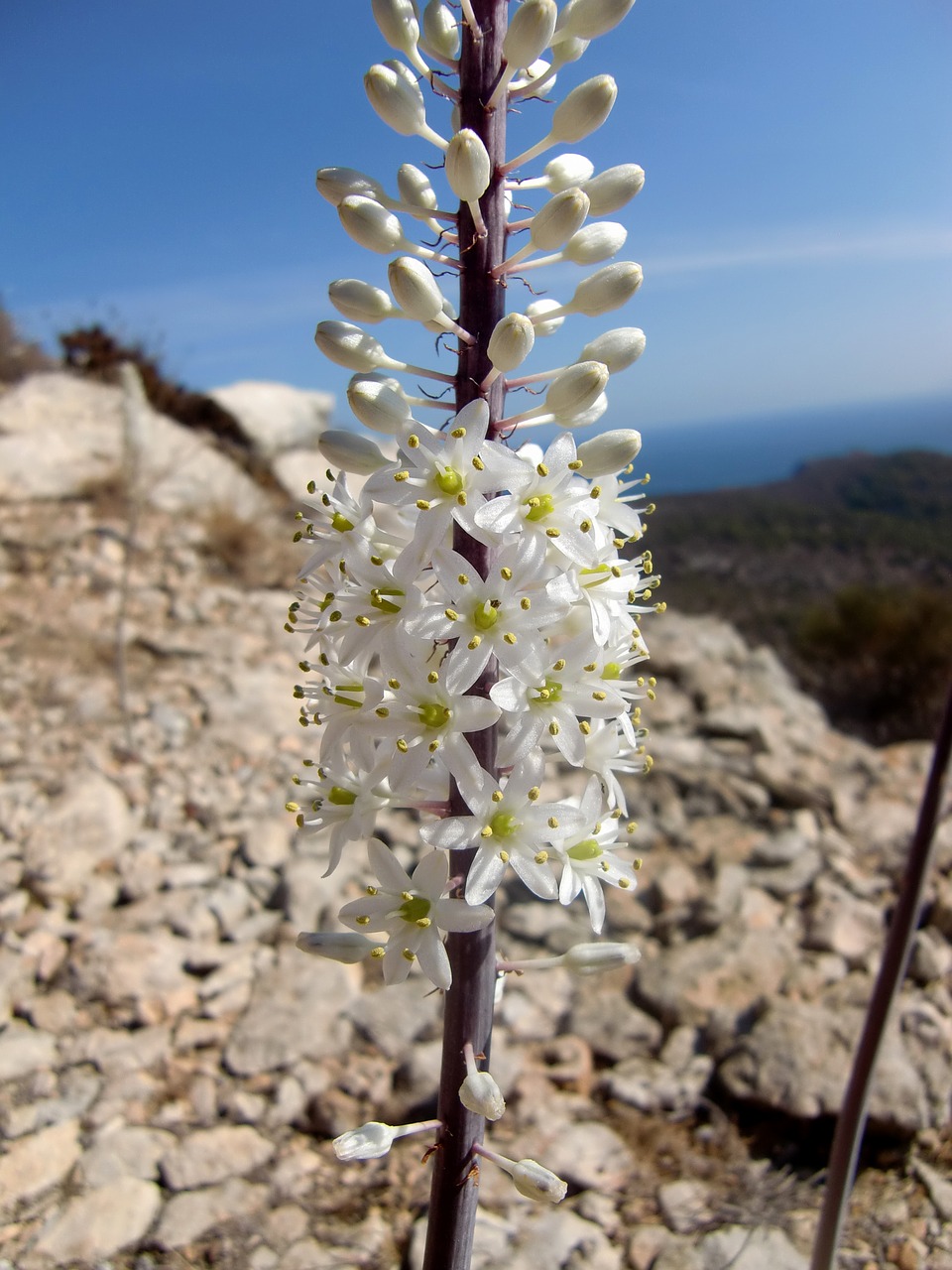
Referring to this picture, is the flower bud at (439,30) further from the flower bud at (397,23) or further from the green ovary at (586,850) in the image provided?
the green ovary at (586,850)

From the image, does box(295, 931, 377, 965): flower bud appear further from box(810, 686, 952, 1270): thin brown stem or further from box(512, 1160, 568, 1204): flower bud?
box(810, 686, 952, 1270): thin brown stem

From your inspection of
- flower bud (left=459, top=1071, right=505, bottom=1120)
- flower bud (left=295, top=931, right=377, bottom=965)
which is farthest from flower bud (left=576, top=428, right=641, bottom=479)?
flower bud (left=459, top=1071, right=505, bottom=1120)

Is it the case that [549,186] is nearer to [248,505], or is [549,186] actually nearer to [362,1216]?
[362,1216]

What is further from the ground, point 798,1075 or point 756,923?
point 756,923

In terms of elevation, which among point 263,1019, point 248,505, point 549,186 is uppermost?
point 248,505

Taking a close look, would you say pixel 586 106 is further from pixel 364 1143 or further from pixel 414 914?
pixel 364 1143

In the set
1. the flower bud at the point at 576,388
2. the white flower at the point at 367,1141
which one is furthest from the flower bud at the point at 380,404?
the white flower at the point at 367,1141

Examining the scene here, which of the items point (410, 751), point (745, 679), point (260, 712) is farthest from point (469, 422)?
point (745, 679)
